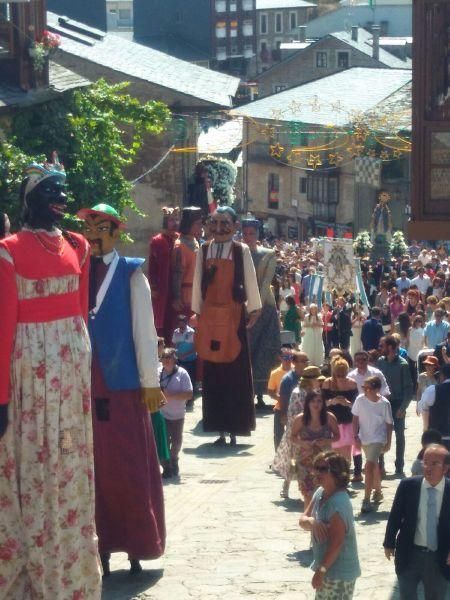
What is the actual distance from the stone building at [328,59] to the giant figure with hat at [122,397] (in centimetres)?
6138

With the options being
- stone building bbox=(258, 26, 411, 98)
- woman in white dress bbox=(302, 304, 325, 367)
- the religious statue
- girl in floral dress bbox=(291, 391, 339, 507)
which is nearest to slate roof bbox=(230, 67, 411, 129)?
the religious statue

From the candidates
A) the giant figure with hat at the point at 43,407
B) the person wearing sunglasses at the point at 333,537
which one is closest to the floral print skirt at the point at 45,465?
the giant figure with hat at the point at 43,407

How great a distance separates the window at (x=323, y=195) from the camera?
194 ft

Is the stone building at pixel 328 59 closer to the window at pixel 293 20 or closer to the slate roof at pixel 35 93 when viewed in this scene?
the window at pixel 293 20

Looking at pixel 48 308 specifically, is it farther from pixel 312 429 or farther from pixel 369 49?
pixel 369 49

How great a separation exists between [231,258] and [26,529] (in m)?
6.99

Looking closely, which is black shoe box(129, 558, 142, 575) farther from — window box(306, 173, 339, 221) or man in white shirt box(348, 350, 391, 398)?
window box(306, 173, 339, 221)

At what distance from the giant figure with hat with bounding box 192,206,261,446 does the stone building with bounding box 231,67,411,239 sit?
20781 mm

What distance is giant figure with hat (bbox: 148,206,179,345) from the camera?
671 inches

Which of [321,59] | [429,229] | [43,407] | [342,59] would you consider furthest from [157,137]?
[321,59]

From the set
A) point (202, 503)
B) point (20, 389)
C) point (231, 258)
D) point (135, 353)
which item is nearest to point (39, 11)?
point (231, 258)

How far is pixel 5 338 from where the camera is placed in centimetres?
715

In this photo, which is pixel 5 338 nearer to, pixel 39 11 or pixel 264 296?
pixel 264 296

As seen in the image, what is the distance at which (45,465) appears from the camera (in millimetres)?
7324
